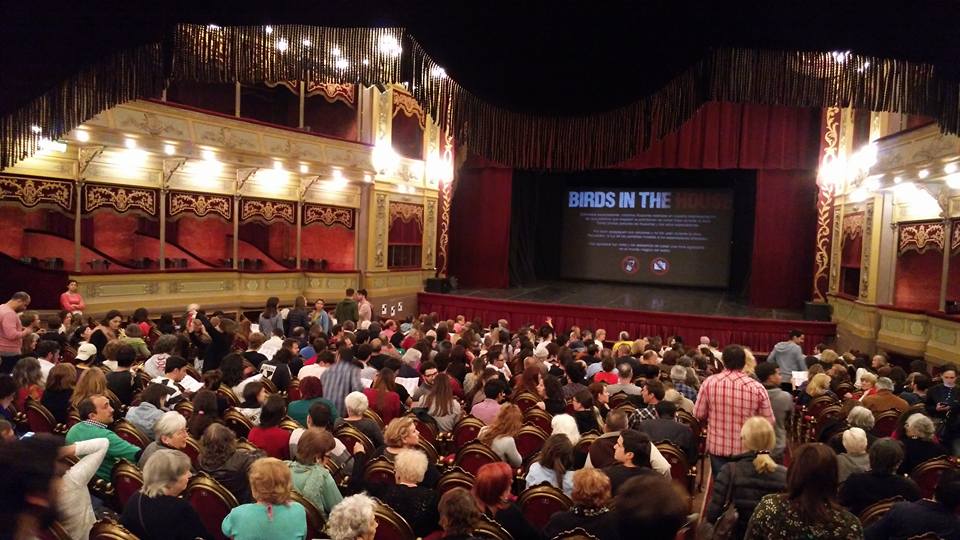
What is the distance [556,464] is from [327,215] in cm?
1271

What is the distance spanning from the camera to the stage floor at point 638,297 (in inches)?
564

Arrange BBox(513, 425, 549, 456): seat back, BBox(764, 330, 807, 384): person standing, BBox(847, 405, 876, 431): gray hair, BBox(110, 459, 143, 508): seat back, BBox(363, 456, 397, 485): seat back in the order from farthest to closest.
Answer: BBox(764, 330, 807, 384): person standing → BBox(847, 405, 876, 431): gray hair → BBox(513, 425, 549, 456): seat back → BBox(363, 456, 397, 485): seat back → BBox(110, 459, 143, 508): seat back

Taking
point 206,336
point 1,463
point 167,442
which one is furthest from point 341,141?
point 1,463

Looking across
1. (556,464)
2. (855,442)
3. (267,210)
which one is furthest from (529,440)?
(267,210)

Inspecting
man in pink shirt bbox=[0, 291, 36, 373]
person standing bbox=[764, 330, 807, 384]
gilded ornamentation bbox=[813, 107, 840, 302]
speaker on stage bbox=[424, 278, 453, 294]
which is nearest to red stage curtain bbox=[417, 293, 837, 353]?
speaker on stage bbox=[424, 278, 453, 294]

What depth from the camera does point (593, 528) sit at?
2676 mm

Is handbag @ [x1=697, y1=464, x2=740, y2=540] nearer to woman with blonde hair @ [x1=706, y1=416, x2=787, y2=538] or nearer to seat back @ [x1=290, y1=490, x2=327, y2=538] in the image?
woman with blonde hair @ [x1=706, y1=416, x2=787, y2=538]

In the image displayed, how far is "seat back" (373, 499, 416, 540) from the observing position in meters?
2.74

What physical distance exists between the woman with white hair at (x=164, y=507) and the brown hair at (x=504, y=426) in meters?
1.83

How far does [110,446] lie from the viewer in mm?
3602

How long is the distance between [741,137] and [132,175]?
12.9m

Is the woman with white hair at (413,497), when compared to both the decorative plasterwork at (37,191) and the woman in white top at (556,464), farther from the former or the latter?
the decorative plasterwork at (37,191)

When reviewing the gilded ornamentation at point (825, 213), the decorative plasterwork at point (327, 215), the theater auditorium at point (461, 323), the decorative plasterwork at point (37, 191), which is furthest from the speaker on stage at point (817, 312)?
the decorative plasterwork at point (37, 191)

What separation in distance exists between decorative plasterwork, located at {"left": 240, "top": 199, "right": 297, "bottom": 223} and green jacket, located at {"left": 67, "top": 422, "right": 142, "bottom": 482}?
35.3ft
